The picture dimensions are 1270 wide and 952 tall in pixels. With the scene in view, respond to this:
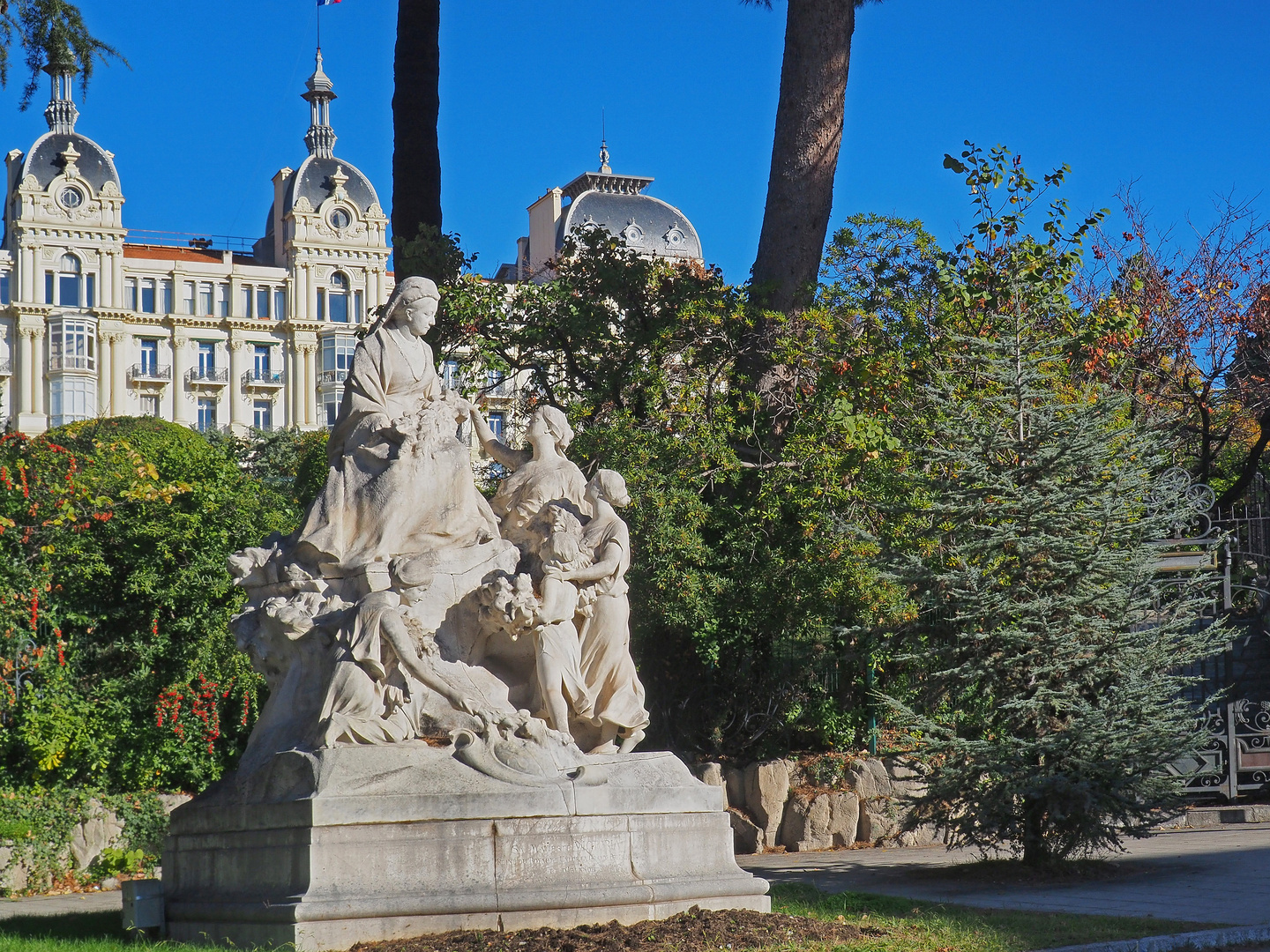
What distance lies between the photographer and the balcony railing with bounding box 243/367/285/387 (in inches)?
2662

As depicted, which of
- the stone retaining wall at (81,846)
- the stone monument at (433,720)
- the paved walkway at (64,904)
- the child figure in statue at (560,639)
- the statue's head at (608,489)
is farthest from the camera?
the stone retaining wall at (81,846)

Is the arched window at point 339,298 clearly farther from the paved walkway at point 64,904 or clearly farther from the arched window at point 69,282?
the paved walkway at point 64,904

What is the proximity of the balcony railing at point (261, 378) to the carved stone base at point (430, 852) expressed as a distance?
201 feet

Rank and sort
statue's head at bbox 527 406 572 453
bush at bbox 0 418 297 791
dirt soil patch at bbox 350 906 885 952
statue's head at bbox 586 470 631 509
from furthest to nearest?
bush at bbox 0 418 297 791
statue's head at bbox 527 406 572 453
statue's head at bbox 586 470 631 509
dirt soil patch at bbox 350 906 885 952

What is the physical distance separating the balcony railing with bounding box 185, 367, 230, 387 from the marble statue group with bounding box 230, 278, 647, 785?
2372 inches

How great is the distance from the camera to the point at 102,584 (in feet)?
51.9

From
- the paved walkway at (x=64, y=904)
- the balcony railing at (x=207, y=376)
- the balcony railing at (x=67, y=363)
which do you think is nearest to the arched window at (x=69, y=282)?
the balcony railing at (x=67, y=363)

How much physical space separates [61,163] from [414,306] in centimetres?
6300

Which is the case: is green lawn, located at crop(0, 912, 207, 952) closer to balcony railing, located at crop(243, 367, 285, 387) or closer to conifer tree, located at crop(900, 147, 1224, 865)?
conifer tree, located at crop(900, 147, 1224, 865)

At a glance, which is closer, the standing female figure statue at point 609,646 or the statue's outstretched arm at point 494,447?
the standing female figure statue at point 609,646

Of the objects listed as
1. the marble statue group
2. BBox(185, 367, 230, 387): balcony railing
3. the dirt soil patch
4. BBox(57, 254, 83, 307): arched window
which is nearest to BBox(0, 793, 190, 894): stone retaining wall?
the marble statue group

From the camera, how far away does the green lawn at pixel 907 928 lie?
7.56m

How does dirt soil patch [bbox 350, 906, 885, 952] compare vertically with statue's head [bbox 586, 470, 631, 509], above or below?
below

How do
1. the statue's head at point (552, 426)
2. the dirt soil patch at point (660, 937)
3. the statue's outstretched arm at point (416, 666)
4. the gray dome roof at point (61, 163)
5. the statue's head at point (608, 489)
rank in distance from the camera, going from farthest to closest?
the gray dome roof at point (61, 163) → the statue's head at point (552, 426) → the statue's head at point (608, 489) → the statue's outstretched arm at point (416, 666) → the dirt soil patch at point (660, 937)
